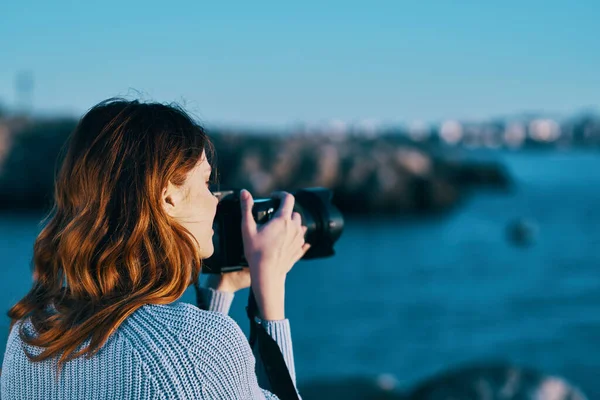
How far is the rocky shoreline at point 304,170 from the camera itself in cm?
2508

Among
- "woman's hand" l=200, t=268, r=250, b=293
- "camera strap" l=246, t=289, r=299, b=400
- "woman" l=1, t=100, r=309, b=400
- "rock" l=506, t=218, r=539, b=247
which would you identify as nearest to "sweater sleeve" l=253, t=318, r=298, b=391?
"camera strap" l=246, t=289, r=299, b=400

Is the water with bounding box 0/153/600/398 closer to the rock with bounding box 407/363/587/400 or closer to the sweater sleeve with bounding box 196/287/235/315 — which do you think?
the rock with bounding box 407/363/587/400

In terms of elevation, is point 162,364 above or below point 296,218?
below

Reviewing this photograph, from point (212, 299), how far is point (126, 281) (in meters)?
0.56

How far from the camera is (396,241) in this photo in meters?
19.1

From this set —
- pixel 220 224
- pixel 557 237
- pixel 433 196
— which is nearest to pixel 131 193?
pixel 220 224

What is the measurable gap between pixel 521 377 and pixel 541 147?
Result: 101 metres

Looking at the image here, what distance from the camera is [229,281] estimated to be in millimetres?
1776

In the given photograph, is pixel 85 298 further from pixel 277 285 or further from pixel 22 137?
pixel 22 137

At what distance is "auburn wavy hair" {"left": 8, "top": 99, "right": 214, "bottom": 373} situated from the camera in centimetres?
117

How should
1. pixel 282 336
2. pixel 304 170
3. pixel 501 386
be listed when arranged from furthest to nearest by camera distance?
1. pixel 304 170
2. pixel 501 386
3. pixel 282 336

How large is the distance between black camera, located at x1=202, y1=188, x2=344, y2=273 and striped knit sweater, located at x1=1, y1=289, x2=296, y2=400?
0.51 meters

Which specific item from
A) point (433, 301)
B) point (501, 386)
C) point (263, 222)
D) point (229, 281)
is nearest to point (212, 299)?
point (229, 281)

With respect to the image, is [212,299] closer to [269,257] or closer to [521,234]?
[269,257]
